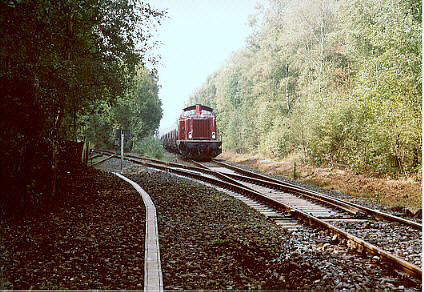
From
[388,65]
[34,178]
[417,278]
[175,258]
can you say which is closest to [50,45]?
[34,178]

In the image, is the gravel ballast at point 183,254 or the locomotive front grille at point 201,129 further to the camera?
the locomotive front grille at point 201,129

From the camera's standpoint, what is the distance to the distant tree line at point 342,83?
44.4 feet

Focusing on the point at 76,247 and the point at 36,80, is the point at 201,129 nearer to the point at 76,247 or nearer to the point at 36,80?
the point at 36,80

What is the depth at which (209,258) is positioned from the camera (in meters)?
5.09

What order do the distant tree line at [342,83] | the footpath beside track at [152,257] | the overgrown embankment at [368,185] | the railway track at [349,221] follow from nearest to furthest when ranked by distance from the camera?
the footpath beside track at [152,257] < the railway track at [349,221] < the overgrown embankment at [368,185] < the distant tree line at [342,83]

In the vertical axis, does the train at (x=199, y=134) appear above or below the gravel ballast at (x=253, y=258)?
above

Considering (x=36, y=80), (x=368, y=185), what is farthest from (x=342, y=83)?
(x=36, y=80)

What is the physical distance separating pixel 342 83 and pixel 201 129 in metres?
9.07

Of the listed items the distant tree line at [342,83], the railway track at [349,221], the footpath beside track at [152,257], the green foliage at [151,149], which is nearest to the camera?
the footpath beside track at [152,257]

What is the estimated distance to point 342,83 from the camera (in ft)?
74.9

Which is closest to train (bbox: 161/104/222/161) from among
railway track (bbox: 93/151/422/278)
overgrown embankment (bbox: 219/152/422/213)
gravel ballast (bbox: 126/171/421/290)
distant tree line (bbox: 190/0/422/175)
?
distant tree line (bbox: 190/0/422/175)

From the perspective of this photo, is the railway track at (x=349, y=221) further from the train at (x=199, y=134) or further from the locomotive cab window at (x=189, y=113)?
the locomotive cab window at (x=189, y=113)

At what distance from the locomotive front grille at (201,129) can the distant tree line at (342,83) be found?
455cm

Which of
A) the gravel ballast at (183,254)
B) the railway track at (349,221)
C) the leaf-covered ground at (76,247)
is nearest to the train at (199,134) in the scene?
the railway track at (349,221)
